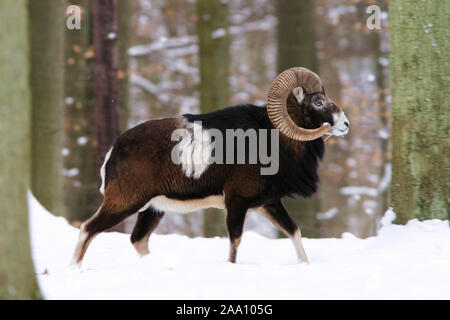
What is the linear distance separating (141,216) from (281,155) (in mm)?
1904

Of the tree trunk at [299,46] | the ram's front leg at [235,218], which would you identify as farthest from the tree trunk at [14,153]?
the tree trunk at [299,46]

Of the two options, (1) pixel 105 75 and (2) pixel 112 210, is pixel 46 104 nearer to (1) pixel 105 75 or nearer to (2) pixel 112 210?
(1) pixel 105 75

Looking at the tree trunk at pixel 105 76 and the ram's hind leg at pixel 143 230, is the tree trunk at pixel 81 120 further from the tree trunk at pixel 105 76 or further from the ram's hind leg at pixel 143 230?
the ram's hind leg at pixel 143 230

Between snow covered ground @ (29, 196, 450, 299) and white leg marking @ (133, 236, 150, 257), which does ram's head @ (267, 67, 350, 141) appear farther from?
white leg marking @ (133, 236, 150, 257)

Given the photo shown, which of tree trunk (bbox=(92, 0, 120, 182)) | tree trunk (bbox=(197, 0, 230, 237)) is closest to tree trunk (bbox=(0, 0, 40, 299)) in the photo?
tree trunk (bbox=(92, 0, 120, 182))

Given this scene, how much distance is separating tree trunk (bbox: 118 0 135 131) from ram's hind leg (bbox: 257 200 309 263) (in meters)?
4.81

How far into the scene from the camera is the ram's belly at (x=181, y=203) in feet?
26.2

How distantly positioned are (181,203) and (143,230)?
29.7 inches

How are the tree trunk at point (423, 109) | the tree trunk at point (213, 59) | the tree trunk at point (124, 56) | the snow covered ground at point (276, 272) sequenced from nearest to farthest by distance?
the snow covered ground at point (276, 272)
the tree trunk at point (423, 109)
the tree trunk at point (213, 59)
the tree trunk at point (124, 56)

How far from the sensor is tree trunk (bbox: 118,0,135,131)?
42.1ft

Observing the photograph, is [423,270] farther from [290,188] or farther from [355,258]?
[290,188]

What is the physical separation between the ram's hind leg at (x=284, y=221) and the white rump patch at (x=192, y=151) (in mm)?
1073

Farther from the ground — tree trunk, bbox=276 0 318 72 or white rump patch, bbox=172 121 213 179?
tree trunk, bbox=276 0 318 72
